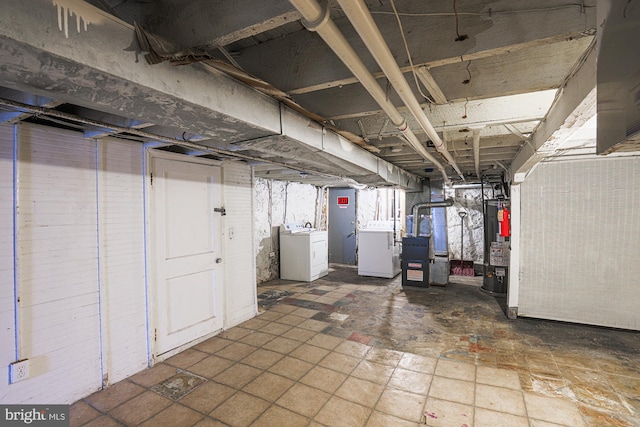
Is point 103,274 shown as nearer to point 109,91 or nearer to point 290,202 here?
point 109,91

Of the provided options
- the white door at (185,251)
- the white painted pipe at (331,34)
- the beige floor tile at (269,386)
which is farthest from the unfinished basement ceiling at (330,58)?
the beige floor tile at (269,386)

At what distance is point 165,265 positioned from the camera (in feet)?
8.81

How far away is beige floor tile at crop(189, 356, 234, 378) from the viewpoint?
2.41 metres

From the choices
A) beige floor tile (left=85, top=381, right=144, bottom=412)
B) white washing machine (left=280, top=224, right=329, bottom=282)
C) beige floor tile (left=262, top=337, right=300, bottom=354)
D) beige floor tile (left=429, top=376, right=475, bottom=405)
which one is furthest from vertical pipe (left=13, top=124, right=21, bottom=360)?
white washing machine (left=280, top=224, right=329, bottom=282)

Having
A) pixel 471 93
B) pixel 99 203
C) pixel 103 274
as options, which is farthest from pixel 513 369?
pixel 99 203

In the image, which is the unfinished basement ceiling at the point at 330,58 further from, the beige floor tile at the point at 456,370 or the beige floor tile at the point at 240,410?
the beige floor tile at the point at 456,370

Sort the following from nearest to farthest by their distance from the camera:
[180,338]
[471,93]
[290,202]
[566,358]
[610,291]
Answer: [471,93], [566,358], [180,338], [610,291], [290,202]

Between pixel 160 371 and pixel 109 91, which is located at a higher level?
pixel 109 91

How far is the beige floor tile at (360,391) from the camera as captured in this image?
2037mm

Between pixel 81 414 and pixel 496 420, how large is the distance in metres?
2.64

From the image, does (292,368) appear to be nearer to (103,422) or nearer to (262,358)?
(262,358)

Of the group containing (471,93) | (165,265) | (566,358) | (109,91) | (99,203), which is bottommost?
(566,358)

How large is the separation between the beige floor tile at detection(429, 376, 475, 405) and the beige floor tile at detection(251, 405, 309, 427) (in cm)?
94

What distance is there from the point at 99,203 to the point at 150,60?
63.9 inches
